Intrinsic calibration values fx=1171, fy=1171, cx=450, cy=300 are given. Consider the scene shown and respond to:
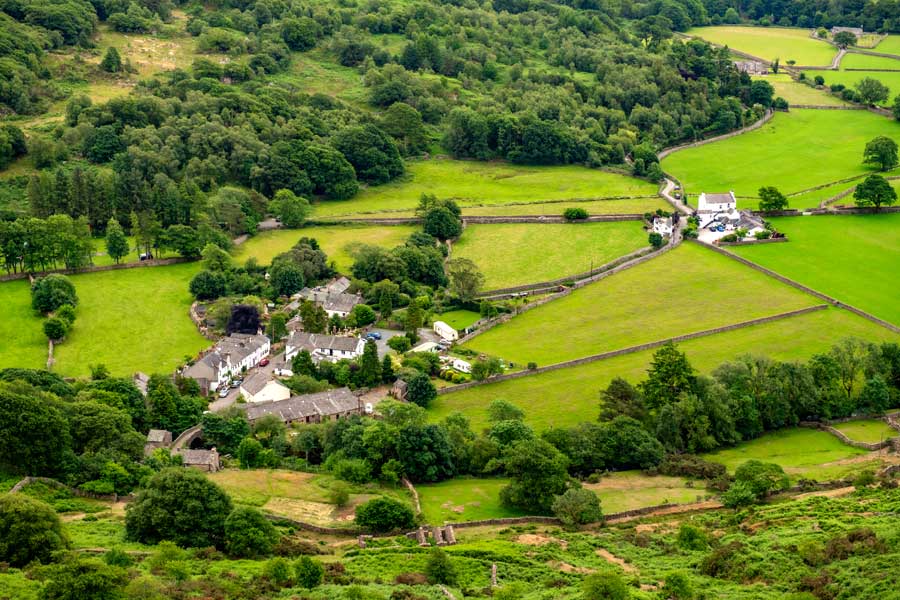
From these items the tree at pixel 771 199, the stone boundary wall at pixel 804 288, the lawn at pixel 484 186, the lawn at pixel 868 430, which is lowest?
the lawn at pixel 868 430

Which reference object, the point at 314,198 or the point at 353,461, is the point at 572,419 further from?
the point at 314,198

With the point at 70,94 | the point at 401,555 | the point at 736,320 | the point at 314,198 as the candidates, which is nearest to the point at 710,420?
the point at 736,320

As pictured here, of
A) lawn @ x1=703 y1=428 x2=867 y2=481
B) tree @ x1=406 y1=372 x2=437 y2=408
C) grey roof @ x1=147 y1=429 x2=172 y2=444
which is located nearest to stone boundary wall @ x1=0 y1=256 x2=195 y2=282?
grey roof @ x1=147 y1=429 x2=172 y2=444

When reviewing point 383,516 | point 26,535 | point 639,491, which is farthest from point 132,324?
point 639,491

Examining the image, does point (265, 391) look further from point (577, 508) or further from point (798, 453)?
point (798, 453)

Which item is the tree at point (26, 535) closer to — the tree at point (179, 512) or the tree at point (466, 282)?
the tree at point (179, 512)

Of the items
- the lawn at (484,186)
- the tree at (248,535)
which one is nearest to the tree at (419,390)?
the tree at (248,535)
